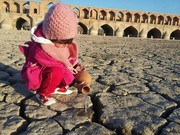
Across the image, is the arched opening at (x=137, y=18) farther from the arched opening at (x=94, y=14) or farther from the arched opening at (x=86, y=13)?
the arched opening at (x=86, y=13)

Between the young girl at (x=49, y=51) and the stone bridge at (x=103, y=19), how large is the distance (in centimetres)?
2064

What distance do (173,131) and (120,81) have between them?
3.56ft

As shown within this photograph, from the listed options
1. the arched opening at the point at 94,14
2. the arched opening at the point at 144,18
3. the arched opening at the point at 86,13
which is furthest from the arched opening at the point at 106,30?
the arched opening at the point at 144,18

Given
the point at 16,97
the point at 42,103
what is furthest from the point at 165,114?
the point at 16,97

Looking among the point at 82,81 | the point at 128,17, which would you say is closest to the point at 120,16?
the point at 128,17

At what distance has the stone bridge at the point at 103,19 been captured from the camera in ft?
74.6

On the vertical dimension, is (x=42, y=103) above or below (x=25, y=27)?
below

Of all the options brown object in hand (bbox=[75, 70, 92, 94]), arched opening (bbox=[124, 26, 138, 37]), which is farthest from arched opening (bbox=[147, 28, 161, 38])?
brown object in hand (bbox=[75, 70, 92, 94])

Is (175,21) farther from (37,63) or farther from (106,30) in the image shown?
(37,63)

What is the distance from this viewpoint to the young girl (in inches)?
61.1

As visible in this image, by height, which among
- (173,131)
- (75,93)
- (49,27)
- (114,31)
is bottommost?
(173,131)

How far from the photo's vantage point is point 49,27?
61.4 inches

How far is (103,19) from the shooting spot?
88.2 feet

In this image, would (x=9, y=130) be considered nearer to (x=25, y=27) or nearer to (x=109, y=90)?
(x=109, y=90)
